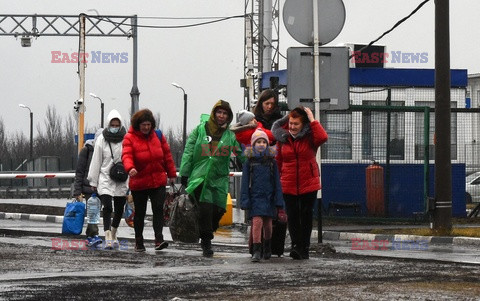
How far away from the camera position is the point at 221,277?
10023 mm

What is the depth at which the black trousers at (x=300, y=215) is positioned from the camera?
13.2m

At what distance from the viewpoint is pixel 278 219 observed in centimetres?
1335

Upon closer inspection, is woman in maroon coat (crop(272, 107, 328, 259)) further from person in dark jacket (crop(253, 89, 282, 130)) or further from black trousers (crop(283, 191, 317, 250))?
person in dark jacket (crop(253, 89, 282, 130))

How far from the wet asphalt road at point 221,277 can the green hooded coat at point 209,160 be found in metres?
0.74

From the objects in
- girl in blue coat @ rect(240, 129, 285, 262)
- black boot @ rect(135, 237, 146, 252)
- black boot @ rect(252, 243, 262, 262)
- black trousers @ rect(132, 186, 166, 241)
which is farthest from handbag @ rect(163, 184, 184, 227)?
black boot @ rect(252, 243, 262, 262)

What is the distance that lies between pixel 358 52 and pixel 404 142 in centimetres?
623

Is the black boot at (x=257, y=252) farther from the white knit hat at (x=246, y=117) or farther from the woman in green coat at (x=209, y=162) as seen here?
the white knit hat at (x=246, y=117)

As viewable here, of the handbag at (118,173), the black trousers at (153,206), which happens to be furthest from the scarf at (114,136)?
the black trousers at (153,206)

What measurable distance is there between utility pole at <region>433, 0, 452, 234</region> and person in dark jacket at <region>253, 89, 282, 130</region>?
611 cm

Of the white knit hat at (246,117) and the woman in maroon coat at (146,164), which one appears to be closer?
the white knit hat at (246,117)

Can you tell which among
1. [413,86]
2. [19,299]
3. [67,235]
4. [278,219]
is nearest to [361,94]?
[413,86]

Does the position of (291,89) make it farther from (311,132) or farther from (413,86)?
(413,86)

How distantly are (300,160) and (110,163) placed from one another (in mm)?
3181

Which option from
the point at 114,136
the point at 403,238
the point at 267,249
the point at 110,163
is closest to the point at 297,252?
the point at 267,249
